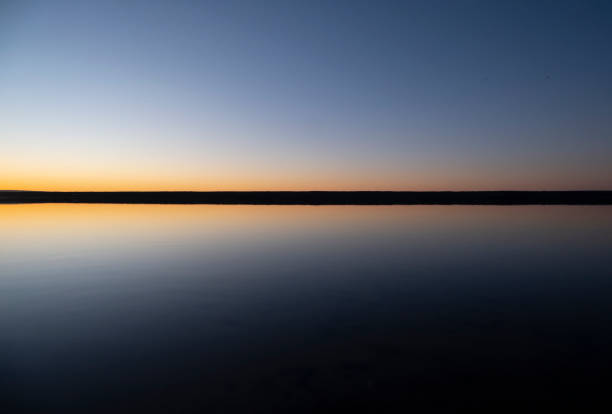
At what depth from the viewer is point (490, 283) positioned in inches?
373

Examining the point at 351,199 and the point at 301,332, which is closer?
the point at 301,332

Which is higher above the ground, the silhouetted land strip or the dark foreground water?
the silhouetted land strip

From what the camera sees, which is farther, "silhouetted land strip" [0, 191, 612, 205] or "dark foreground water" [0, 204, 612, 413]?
"silhouetted land strip" [0, 191, 612, 205]

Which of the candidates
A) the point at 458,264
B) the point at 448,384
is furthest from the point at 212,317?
the point at 458,264

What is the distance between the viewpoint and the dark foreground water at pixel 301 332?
4.20m

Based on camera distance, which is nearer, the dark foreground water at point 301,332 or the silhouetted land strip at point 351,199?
the dark foreground water at point 301,332

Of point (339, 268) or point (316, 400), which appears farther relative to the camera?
point (339, 268)

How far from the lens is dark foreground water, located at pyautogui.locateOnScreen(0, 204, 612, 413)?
13.8 feet

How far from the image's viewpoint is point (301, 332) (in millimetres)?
6078

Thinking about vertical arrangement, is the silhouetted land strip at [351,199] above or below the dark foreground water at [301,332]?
above

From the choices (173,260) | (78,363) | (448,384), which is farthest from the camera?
(173,260)

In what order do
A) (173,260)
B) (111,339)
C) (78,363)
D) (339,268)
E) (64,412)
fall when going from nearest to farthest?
(64,412) < (78,363) < (111,339) < (339,268) < (173,260)

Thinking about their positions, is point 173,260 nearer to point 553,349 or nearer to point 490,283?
point 490,283

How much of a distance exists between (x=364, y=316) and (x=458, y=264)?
253 inches
